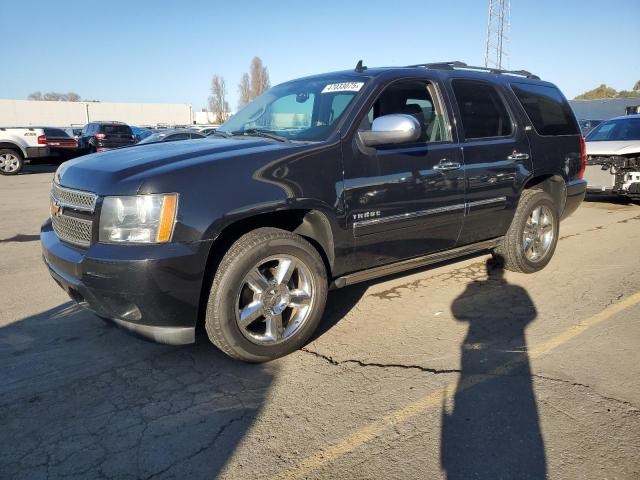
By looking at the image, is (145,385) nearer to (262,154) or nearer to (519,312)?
(262,154)

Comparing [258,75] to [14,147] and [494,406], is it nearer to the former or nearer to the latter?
[14,147]

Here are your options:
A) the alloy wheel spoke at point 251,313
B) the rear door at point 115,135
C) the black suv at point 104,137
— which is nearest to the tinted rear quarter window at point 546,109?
the alloy wheel spoke at point 251,313

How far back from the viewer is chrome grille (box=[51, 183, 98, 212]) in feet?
9.89

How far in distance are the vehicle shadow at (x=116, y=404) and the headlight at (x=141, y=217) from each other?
93cm

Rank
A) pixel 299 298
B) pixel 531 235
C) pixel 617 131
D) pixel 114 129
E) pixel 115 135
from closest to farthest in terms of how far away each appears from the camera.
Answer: pixel 299 298 < pixel 531 235 < pixel 617 131 < pixel 115 135 < pixel 114 129

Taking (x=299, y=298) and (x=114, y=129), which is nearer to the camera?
(x=299, y=298)

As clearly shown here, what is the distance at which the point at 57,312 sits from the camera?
4.27 meters

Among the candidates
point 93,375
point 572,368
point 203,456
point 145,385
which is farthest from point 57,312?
point 572,368

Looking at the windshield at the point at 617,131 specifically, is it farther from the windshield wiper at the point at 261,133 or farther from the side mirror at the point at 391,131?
the windshield wiper at the point at 261,133

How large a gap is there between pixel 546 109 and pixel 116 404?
16.1ft

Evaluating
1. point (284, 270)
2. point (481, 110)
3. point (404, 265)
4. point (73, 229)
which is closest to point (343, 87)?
point (481, 110)

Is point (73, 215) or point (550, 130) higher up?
point (550, 130)

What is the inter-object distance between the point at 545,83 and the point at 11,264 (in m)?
6.30

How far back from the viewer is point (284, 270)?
3.37 meters
